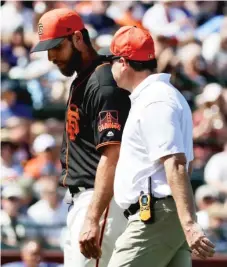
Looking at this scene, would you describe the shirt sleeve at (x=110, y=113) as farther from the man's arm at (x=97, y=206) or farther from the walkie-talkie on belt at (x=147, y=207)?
the walkie-talkie on belt at (x=147, y=207)

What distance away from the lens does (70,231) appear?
5.44 meters

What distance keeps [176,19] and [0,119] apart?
9.73ft

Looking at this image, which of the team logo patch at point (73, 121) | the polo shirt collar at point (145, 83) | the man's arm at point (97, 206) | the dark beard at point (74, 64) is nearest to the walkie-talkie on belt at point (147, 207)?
the man's arm at point (97, 206)

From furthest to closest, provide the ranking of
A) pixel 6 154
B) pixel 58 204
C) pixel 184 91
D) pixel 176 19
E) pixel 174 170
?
pixel 176 19
pixel 184 91
pixel 6 154
pixel 58 204
pixel 174 170

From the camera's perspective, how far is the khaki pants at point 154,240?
15.7ft

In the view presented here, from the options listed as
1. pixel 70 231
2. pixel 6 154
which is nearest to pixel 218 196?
pixel 6 154

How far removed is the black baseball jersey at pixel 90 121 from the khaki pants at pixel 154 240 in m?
0.56

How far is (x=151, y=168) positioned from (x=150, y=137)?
0.55ft

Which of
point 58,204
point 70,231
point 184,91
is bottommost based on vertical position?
point 58,204

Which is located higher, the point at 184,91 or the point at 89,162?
the point at 89,162

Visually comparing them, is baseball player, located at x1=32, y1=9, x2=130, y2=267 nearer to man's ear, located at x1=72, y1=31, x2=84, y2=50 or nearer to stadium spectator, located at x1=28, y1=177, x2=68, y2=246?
man's ear, located at x1=72, y1=31, x2=84, y2=50

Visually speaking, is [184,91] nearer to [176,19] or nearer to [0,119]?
[176,19]

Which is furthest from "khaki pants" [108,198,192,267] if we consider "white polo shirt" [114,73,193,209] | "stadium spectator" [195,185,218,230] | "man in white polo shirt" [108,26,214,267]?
"stadium spectator" [195,185,218,230]

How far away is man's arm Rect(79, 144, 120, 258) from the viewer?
5.02 m
